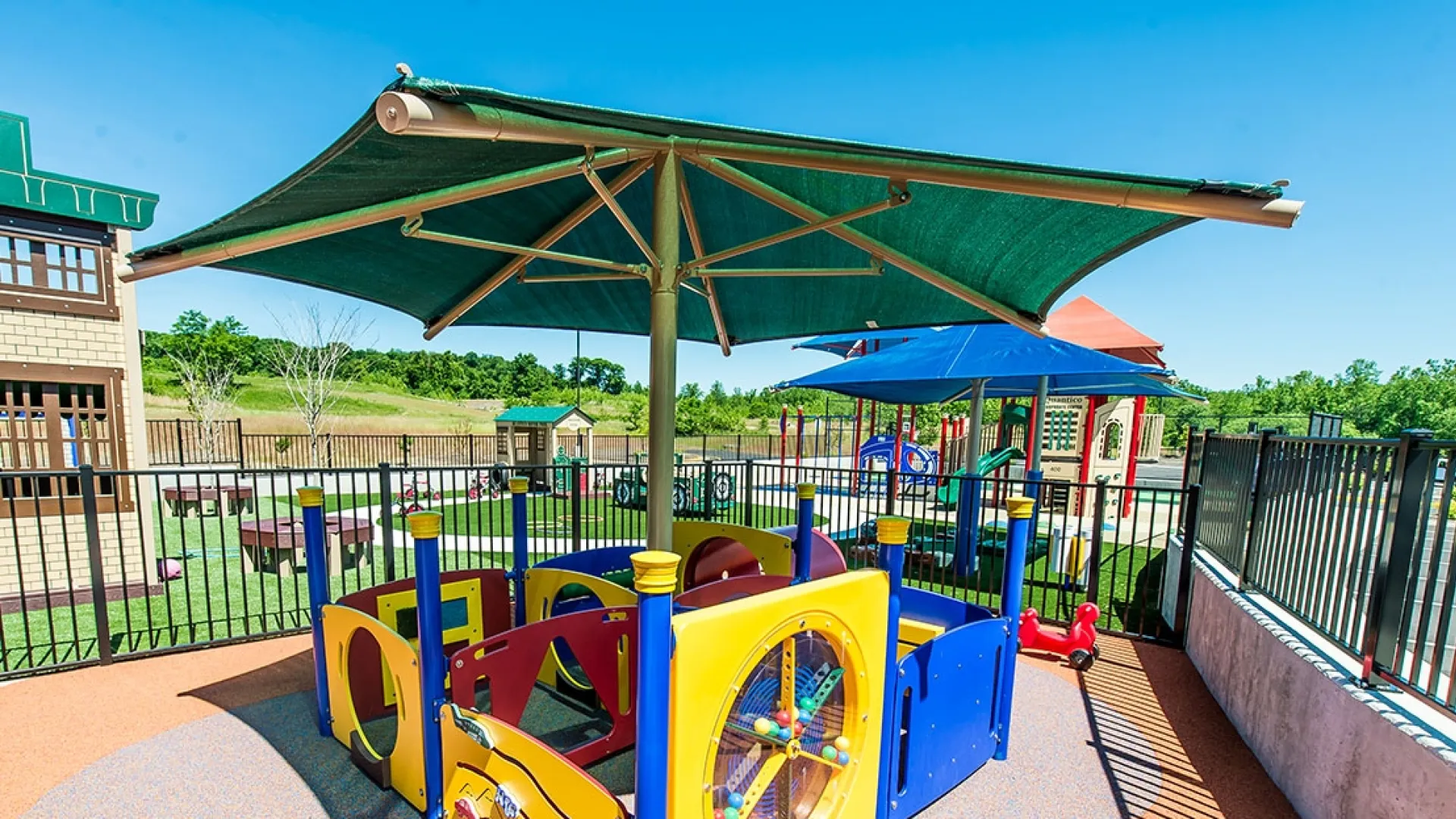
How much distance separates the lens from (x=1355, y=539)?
290cm

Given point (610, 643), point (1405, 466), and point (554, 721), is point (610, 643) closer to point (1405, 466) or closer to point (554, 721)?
point (554, 721)

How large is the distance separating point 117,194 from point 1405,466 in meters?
10.7

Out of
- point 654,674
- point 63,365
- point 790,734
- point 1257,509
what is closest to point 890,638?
point 790,734

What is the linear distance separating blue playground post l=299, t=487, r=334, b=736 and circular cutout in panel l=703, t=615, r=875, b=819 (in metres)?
2.58

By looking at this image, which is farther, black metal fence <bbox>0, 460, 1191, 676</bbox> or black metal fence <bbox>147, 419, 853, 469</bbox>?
black metal fence <bbox>147, 419, 853, 469</bbox>

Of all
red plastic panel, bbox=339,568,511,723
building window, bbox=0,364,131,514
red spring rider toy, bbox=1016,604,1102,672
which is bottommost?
red spring rider toy, bbox=1016,604,1102,672

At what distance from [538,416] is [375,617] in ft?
45.2

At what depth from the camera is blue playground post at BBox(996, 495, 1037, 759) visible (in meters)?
3.22

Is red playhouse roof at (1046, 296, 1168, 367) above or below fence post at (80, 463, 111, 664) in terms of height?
above

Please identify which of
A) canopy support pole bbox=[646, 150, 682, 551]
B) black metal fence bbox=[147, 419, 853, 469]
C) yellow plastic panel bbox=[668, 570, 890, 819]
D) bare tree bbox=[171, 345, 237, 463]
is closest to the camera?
yellow plastic panel bbox=[668, 570, 890, 819]

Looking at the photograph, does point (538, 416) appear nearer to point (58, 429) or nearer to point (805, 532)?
point (58, 429)

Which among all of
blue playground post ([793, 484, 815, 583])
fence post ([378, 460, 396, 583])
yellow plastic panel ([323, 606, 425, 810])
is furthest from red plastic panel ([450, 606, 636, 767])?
fence post ([378, 460, 396, 583])

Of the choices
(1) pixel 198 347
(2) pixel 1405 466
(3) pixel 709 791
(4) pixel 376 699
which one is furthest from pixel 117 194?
(1) pixel 198 347

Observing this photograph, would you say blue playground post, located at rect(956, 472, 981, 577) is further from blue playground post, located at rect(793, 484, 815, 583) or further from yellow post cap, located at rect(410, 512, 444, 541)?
yellow post cap, located at rect(410, 512, 444, 541)
